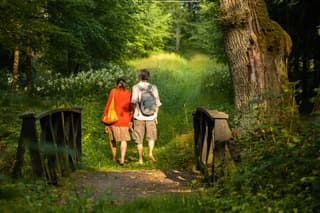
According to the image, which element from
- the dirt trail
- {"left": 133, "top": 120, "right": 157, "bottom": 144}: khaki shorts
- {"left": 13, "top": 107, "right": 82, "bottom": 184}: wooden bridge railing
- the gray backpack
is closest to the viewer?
{"left": 13, "top": 107, "right": 82, "bottom": 184}: wooden bridge railing

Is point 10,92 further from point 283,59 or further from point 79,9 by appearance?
point 79,9

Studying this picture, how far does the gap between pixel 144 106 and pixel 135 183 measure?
2.73 metres

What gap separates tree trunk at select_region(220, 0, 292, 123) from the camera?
805 cm

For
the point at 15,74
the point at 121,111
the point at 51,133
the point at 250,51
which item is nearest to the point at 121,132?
the point at 121,111

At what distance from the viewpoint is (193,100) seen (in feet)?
70.1

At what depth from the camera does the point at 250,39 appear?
8078mm

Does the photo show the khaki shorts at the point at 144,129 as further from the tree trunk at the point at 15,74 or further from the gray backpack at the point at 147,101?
the tree trunk at the point at 15,74

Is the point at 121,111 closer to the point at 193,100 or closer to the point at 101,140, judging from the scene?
the point at 101,140

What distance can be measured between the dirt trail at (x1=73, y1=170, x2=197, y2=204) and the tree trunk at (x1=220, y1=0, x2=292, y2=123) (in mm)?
1605

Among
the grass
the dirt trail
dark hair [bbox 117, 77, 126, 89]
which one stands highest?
dark hair [bbox 117, 77, 126, 89]

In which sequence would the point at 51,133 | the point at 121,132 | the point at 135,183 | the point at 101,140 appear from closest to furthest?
1. the point at 51,133
2. the point at 135,183
3. the point at 121,132
4. the point at 101,140

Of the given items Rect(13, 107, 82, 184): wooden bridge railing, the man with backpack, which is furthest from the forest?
the man with backpack

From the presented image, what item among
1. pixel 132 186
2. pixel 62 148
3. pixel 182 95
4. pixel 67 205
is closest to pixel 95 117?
pixel 182 95

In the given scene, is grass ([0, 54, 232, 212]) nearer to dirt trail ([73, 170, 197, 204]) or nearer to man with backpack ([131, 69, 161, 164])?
dirt trail ([73, 170, 197, 204])
